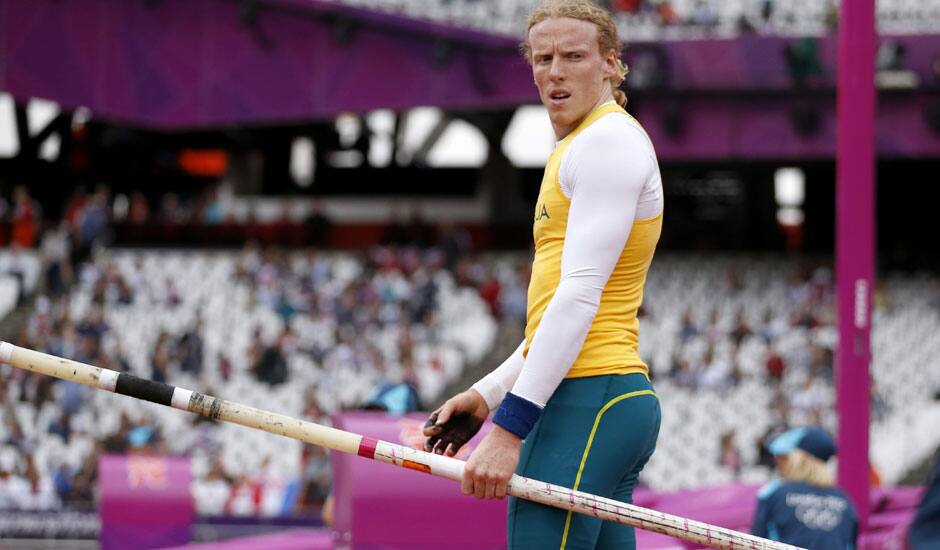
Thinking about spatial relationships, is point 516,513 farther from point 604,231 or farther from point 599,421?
point 604,231

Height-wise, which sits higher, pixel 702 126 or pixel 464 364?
pixel 702 126

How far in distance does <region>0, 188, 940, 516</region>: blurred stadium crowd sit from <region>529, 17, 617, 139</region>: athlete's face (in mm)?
11040

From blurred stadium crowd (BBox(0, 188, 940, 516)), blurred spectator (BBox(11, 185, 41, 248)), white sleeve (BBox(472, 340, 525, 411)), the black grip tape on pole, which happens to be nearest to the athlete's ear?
white sleeve (BBox(472, 340, 525, 411))

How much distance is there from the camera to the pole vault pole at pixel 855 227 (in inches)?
299

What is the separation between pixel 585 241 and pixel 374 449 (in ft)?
2.42

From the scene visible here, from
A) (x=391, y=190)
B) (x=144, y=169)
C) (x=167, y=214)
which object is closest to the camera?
(x=167, y=214)

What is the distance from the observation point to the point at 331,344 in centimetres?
2125

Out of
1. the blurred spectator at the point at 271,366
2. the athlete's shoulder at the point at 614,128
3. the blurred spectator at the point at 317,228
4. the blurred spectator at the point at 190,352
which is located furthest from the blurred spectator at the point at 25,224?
the athlete's shoulder at the point at 614,128

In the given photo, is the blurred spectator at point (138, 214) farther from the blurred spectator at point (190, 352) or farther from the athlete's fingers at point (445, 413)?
the athlete's fingers at point (445, 413)

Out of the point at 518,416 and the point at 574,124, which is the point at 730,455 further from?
the point at 518,416

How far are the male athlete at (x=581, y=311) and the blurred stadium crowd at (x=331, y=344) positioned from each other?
11.0m

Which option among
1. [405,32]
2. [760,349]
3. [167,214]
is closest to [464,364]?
[760,349]

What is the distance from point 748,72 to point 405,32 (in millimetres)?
5880

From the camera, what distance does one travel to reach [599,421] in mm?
3727
